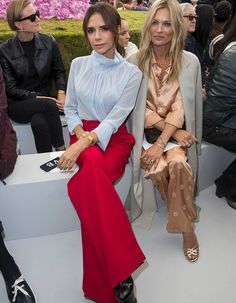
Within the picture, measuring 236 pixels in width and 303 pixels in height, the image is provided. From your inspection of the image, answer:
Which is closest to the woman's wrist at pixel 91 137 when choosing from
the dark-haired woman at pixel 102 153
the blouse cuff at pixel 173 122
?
the dark-haired woman at pixel 102 153

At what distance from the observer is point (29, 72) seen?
3152 millimetres

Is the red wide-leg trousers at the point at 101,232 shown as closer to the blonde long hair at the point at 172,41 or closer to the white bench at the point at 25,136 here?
the blonde long hair at the point at 172,41

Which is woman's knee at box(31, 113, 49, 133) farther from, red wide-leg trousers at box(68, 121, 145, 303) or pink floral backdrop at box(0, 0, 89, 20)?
pink floral backdrop at box(0, 0, 89, 20)

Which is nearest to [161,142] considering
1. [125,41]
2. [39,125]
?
[39,125]

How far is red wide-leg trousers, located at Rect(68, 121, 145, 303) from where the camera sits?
175cm

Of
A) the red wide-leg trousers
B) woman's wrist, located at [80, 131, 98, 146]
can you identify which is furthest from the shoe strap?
woman's wrist, located at [80, 131, 98, 146]

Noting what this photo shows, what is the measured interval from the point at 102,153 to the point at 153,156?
376mm

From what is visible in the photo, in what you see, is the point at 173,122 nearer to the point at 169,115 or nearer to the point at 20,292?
the point at 169,115

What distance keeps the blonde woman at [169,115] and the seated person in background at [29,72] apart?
36.4 inches

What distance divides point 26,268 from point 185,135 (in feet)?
4.64

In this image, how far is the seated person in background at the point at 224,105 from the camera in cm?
244

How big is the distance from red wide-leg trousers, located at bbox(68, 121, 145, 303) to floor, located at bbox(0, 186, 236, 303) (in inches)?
10.2

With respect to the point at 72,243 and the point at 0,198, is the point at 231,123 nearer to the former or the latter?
the point at 72,243

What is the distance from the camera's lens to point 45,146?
119 inches
